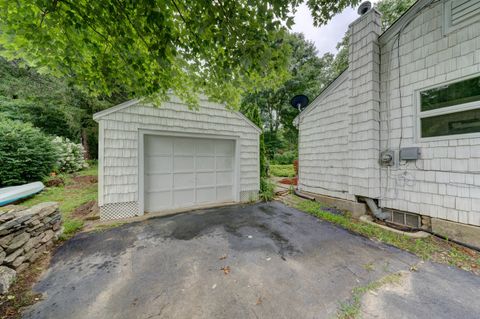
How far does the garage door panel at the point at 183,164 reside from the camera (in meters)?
4.96

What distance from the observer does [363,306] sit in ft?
5.78

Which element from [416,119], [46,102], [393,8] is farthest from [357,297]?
[46,102]

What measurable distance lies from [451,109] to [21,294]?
628 cm

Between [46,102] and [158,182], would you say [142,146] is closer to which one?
[158,182]


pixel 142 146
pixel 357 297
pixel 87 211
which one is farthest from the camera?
pixel 87 211

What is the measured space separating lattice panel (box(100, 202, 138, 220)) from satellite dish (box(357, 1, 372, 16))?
678 centimetres

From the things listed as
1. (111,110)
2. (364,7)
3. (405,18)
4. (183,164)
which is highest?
(364,7)

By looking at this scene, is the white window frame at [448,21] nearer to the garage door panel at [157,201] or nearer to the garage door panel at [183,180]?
the garage door panel at [183,180]

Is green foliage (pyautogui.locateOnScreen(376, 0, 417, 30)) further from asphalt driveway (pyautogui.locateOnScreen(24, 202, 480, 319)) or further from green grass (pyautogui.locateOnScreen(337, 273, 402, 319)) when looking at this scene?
green grass (pyautogui.locateOnScreen(337, 273, 402, 319))

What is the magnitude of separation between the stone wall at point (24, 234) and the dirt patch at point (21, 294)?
10 centimetres

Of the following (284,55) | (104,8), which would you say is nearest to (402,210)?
(284,55)

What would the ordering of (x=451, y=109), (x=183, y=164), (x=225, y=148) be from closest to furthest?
1. (x=451, y=109)
2. (x=183, y=164)
3. (x=225, y=148)

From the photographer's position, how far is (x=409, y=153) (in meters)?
3.49

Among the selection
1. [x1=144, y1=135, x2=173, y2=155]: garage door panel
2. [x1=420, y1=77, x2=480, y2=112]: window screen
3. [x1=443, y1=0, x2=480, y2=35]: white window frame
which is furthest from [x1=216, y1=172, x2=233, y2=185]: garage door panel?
[x1=443, y1=0, x2=480, y2=35]: white window frame
